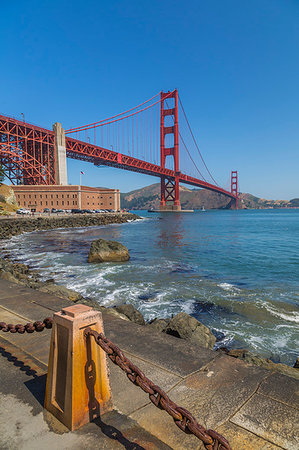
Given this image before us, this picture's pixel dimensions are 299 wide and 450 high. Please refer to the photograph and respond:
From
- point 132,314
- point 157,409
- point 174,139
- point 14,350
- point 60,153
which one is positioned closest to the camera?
point 157,409

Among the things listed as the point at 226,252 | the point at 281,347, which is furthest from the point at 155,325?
the point at 226,252

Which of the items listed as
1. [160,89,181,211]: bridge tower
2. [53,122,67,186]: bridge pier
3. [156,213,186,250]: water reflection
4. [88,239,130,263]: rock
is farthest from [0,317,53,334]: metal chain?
[160,89,181,211]: bridge tower

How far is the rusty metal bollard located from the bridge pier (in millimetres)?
67742

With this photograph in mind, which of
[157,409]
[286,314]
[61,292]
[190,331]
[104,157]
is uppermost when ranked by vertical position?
[104,157]

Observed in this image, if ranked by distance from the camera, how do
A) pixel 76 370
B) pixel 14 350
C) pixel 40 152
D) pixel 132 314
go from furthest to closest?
pixel 40 152
pixel 132 314
pixel 14 350
pixel 76 370

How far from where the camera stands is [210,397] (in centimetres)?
251

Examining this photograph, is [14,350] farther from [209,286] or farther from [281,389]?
[209,286]

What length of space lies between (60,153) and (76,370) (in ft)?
223

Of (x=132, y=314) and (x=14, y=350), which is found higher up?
(x=14, y=350)

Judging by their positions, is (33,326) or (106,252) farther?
(106,252)

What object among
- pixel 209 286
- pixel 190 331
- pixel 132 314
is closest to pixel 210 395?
pixel 190 331

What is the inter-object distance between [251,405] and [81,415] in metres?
1.39

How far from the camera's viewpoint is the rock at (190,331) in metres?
5.19

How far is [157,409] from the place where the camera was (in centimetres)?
240
